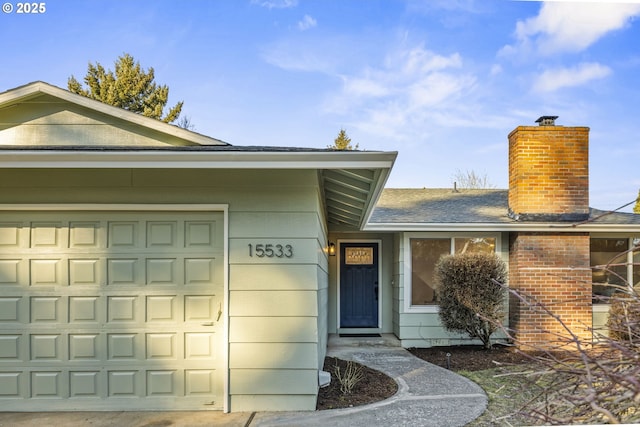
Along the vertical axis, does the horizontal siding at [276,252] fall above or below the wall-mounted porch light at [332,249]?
above

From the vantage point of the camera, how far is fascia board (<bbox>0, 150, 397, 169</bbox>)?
172 inches

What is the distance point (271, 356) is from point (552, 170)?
6.81 meters

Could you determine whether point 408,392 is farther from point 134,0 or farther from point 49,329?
point 134,0

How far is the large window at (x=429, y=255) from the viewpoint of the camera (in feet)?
30.4

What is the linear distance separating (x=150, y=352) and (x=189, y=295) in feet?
2.31

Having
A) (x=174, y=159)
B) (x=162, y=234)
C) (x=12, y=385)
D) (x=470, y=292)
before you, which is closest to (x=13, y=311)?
(x=12, y=385)

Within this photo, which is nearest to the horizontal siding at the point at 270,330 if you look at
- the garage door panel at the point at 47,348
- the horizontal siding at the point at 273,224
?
the horizontal siding at the point at 273,224

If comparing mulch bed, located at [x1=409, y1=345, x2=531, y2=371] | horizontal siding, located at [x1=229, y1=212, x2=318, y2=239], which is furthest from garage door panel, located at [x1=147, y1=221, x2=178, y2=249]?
mulch bed, located at [x1=409, y1=345, x2=531, y2=371]

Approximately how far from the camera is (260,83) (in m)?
19.8

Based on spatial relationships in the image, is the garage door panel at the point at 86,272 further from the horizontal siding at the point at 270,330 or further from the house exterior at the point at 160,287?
the horizontal siding at the point at 270,330

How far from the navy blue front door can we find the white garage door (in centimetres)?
591

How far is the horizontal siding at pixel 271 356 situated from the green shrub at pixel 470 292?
399 cm

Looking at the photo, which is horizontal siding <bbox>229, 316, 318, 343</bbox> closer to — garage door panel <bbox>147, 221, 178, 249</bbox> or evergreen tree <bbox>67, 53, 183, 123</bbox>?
garage door panel <bbox>147, 221, 178, 249</bbox>

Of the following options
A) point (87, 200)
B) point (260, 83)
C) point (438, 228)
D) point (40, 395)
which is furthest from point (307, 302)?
point (260, 83)
